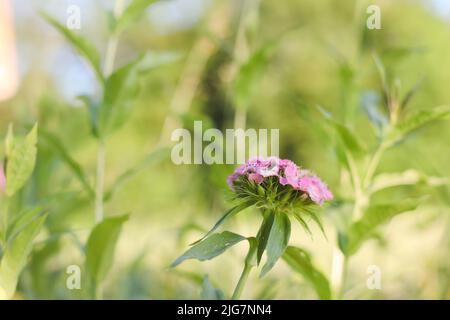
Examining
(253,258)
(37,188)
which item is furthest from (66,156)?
(253,258)

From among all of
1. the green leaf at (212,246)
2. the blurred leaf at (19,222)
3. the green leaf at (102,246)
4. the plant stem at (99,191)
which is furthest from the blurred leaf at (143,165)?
the green leaf at (212,246)

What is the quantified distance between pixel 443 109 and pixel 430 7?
7.20 m

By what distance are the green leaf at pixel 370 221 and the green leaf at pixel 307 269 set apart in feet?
0.28

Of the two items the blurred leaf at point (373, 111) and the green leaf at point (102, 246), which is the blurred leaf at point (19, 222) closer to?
the green leaf at point (102, 246)

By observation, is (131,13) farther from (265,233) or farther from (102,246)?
(265,233)

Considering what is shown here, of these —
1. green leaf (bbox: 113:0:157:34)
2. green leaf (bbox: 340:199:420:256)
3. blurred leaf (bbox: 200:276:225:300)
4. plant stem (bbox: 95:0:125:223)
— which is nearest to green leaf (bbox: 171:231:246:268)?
blurred leaf (bbox: 200:276:225:300)

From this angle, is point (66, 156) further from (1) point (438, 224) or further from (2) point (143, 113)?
(2) point (143, 113)

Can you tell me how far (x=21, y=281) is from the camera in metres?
1.40

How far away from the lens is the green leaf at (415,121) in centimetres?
90

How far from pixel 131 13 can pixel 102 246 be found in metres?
0.40

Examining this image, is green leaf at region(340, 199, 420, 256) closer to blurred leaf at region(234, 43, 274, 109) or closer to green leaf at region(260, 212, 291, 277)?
green leaf at region(260, 212, 291, 277)

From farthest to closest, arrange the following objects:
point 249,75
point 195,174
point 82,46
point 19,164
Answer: point 195,174
point 249,75
point 82,46
point 19,164

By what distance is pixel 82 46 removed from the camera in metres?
1.00

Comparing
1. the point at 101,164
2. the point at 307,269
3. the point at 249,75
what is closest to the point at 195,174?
the point at 249,75
